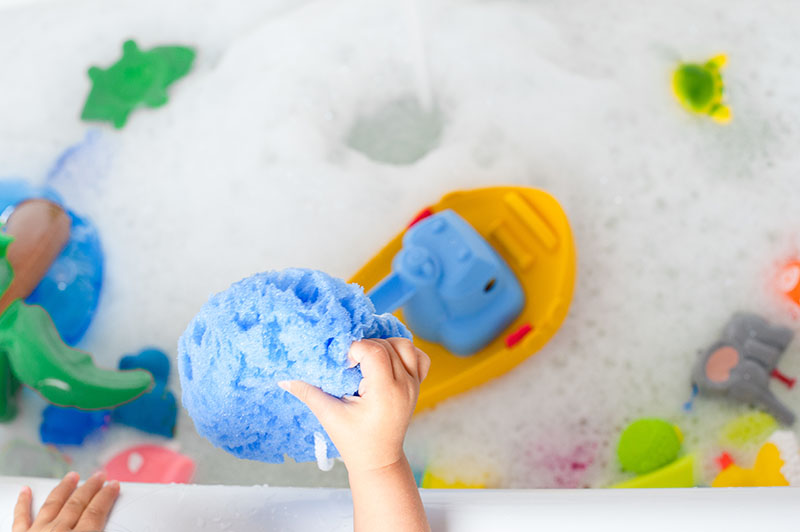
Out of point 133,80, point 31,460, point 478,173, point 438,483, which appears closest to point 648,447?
point 438,483

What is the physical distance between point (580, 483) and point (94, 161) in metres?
0.86

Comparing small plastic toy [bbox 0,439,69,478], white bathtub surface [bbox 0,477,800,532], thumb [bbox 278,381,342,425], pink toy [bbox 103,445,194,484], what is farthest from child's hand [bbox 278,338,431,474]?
small plastic toy [bbox 0,439,69,478]

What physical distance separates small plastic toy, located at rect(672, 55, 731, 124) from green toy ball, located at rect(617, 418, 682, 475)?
483 millimetres

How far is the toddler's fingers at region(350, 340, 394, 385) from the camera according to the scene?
1.65 feet

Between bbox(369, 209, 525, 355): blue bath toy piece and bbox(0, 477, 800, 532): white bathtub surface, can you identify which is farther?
bbox(369, 209, 525, 355): blue bath toy piece

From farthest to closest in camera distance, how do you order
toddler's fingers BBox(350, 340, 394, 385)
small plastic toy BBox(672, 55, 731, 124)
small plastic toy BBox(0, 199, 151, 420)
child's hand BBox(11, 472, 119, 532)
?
small plastic toy BBox(672, 55, 731, 124) < small plastic toy BBox(0, 199, 151, 420) < child's hand BBox(11, 472, 119, 532) < toddler's fingers BBox(350, 340, 394, 385)

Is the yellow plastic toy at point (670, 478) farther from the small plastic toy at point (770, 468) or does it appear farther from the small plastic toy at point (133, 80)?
the small plastic toy at point (133, 80)

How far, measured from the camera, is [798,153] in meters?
1.04

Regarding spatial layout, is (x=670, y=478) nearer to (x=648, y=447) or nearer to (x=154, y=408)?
(x=648, y=447)

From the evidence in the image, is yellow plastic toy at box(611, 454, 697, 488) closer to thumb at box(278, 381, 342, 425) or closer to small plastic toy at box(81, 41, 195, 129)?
thumb at box(278, 381, 342, 425)

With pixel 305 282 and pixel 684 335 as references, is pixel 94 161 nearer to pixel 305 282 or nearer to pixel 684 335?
pixel 305 282

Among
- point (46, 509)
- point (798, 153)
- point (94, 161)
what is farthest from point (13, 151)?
point (798, 153)

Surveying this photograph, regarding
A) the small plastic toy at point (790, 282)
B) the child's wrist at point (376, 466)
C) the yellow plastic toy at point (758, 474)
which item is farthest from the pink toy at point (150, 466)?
the small plastic toy at point (790, 282)

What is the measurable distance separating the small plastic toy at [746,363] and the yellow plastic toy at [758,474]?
6cm
